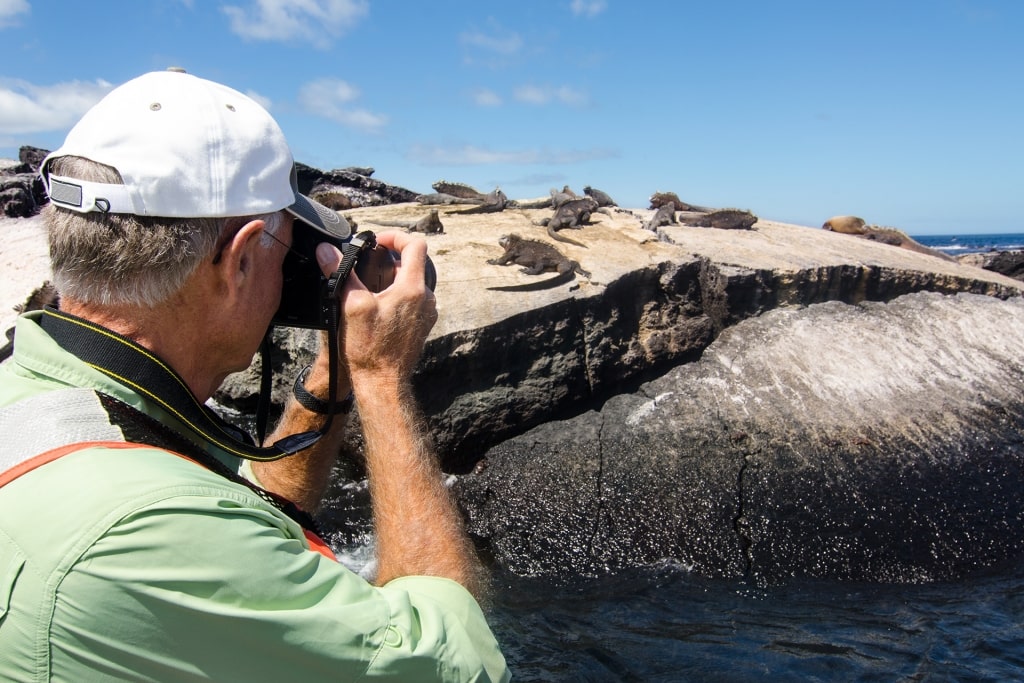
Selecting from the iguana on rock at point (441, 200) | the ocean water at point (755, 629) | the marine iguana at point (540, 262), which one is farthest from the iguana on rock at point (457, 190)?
the ocean water at point (755, 629)

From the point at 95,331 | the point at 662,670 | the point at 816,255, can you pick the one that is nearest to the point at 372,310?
the point at 95,331

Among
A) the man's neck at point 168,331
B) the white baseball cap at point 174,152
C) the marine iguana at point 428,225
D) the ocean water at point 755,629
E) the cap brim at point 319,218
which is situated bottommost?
the ocean water at point 755,629

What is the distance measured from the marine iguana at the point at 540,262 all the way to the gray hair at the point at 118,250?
5875 millimetres

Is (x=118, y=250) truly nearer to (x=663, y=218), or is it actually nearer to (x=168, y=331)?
(x=168, y=331)

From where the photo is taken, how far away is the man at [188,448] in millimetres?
1133

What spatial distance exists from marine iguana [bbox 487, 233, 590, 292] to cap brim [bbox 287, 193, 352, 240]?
5.54 m

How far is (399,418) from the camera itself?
5.68 feet

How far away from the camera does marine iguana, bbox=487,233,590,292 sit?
7.49 m

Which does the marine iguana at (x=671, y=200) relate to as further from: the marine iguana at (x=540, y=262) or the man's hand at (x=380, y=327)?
the man's hand at (x=380, y=327)

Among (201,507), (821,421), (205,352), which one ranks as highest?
(205,352)

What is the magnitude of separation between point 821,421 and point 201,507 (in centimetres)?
657

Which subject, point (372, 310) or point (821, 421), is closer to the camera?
point (372, 310)

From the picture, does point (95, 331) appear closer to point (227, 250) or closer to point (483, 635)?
point (227, 250)

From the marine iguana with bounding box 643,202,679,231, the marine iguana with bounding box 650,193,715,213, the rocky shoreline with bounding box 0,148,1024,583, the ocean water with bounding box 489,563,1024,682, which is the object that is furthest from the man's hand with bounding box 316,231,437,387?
the marine iguana with bounding box 650,193,715,213
